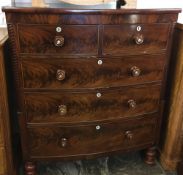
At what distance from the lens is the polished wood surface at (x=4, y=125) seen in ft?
3.73

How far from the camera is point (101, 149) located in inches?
55.3

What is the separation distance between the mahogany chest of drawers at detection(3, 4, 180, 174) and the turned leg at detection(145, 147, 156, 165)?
0.52 feet

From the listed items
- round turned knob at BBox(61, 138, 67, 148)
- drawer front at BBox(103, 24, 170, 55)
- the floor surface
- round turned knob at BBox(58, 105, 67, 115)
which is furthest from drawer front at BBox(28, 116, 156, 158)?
drawer front at BBox(103, 24, 170, 55)

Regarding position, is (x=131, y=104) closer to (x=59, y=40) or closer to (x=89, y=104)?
(x=89, y=104)

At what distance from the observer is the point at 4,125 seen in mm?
1222

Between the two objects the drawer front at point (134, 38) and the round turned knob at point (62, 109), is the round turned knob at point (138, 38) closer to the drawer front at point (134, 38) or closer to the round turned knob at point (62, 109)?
the drawer front at point (134, 38)

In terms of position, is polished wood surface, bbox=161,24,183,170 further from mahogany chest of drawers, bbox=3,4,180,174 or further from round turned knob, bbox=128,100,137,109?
round turned knob, bbox=128,100,137,109

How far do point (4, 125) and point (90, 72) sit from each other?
522mm

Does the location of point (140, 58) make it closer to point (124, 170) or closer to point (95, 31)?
point (95, 31)

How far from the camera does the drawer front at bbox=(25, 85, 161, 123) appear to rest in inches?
48.2

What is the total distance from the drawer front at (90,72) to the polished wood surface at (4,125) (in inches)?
4.1

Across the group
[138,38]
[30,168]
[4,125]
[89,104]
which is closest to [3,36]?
[4,125]

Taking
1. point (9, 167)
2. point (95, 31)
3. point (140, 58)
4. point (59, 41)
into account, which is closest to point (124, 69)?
point (140, 58)

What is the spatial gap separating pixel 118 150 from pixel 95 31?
2.44ft
